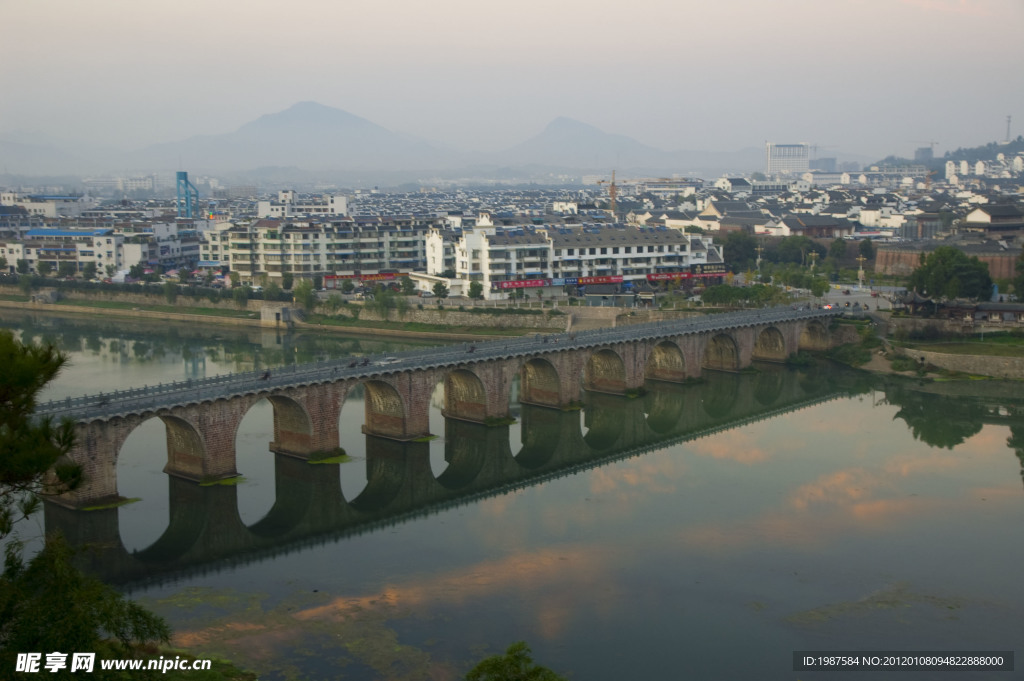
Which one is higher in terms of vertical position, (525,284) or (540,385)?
(525,284)

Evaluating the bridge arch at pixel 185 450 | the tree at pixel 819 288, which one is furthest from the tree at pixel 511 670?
the tree at pixel 819 288

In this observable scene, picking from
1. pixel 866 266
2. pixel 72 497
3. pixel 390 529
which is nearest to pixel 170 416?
pixel 72 497

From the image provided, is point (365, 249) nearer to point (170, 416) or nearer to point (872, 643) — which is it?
point (170, 416)

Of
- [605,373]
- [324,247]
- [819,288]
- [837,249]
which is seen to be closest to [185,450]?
[605,373]

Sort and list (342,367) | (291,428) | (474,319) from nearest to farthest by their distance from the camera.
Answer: (291,428)
(342,367)
(474,319)

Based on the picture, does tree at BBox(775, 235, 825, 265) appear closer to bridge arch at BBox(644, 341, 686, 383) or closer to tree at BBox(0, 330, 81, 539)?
bridge arch at BBox(644, 341, 686, 383)

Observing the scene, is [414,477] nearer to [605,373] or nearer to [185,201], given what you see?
[605,373]
